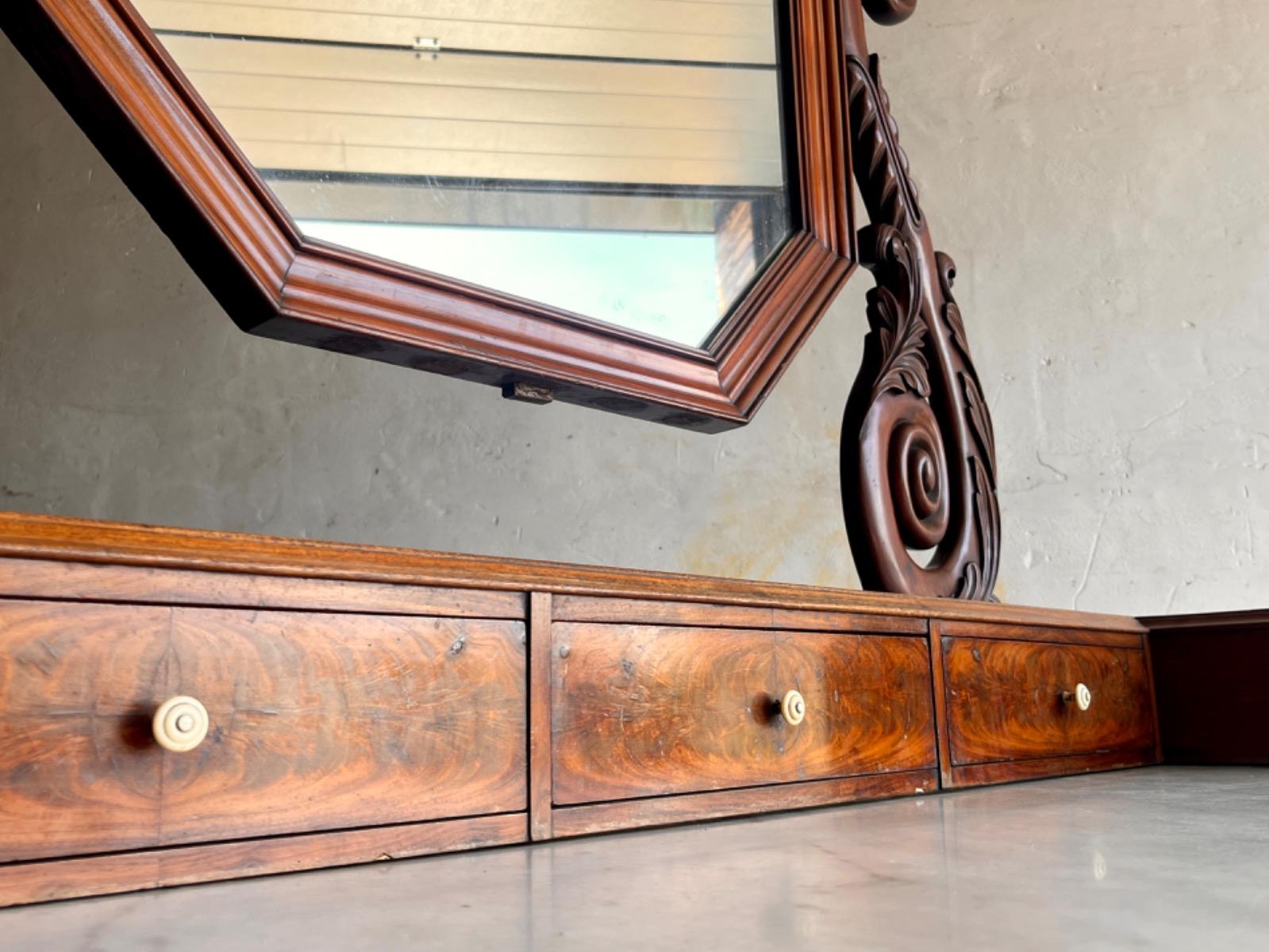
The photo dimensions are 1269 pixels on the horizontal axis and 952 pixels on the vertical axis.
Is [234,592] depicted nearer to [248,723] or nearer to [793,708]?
[248,723]

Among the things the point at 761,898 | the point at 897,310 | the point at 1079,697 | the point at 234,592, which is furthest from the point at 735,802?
the point at 897,310

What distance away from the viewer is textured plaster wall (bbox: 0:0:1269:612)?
6.58ft

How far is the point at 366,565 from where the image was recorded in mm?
682

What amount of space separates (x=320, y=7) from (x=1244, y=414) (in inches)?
69.3

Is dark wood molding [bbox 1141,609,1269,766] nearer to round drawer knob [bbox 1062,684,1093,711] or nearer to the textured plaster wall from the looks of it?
round drawer knob [bbox 1062,684,1093,711]

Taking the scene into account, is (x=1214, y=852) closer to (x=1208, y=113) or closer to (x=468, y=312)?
(x=468, y=312)

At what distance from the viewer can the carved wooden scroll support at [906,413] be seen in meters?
1.25

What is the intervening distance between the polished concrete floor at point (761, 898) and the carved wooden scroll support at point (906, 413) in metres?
0.47

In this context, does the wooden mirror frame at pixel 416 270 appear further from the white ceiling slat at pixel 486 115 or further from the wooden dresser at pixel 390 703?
the wooden dresser at pixel 390 703

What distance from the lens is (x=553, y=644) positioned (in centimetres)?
77

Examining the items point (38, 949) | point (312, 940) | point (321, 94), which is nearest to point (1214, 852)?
point (312, 940)

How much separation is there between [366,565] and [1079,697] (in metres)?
0.88

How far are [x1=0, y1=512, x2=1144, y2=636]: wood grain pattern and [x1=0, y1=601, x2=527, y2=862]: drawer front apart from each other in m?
0.03

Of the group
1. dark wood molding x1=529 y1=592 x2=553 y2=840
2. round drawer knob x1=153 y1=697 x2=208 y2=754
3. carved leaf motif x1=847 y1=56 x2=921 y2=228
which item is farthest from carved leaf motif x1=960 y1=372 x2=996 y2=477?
round drawer knob x1=153 y1=697 x2=208 y2=754
